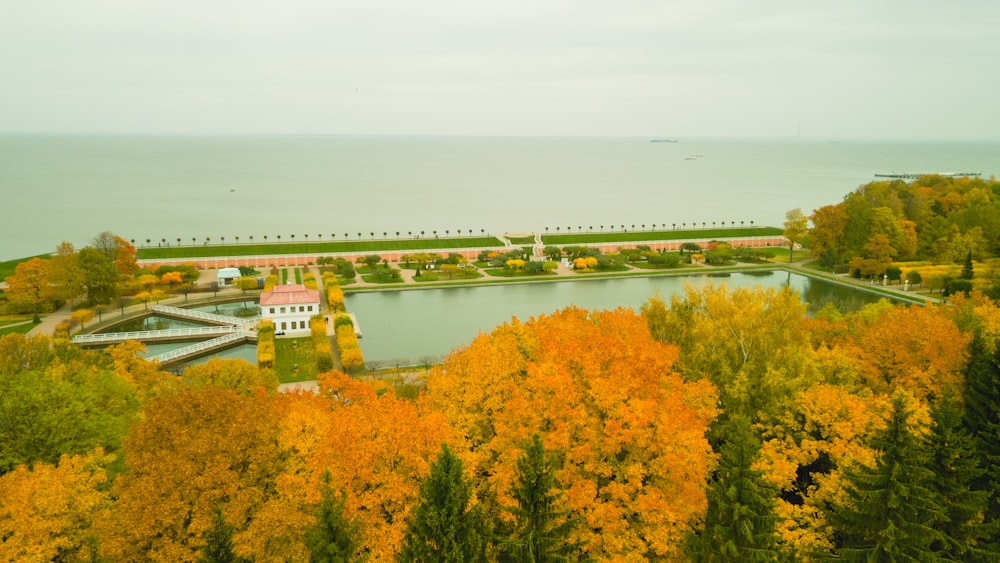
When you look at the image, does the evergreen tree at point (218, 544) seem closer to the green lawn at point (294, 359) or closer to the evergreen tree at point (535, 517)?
the evergreen tree at point (535, 517)

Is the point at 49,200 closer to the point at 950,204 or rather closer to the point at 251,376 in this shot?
the point at 251,376

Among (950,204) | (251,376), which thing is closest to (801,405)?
(251,376)

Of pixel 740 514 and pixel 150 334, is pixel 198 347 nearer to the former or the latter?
pixel 150 334

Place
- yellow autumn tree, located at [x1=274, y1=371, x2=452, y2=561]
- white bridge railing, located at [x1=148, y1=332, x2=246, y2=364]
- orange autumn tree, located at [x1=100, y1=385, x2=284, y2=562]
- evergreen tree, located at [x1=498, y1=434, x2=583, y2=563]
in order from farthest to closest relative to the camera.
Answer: white bridge railing, located at [x1=148, y1=332, x2=246, y2=364]
yellow autumn tree, located at [x1=274, y1=371, x2=452, y2=561]
orange autumn tree, located at [x1=100, y1=385, x2=284, y2=562]
evergreen tree, located at [x1=498, y1=434, x2=583, y2=563]

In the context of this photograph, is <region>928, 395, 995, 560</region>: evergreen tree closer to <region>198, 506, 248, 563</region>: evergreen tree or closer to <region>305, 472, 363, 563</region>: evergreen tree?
<region>305, 472, 363, 563</region>: evergreen tree

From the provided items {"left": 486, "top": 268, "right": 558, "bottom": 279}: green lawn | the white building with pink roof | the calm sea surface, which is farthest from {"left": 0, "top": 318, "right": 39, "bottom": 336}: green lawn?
{"left": 486, "top": 268, "right": 558, "bottom": 279}: green lawn

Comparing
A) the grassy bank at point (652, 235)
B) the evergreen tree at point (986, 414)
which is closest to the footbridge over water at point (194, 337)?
the evergreen tree at point (986, 414)
